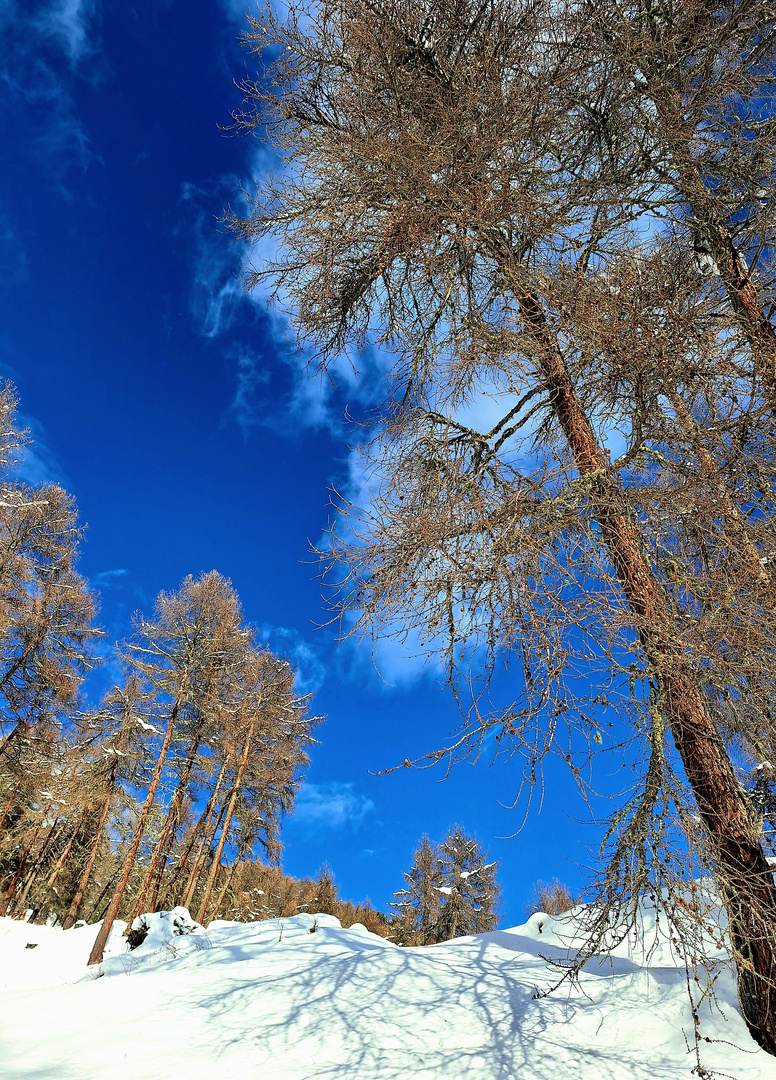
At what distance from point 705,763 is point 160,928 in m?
9.62

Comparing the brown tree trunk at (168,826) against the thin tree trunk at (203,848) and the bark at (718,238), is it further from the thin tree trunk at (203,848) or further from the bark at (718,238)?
the bark at (718,238)

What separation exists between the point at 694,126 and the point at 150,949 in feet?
39.5

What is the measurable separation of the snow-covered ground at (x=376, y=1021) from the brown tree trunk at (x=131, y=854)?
24.0 ft

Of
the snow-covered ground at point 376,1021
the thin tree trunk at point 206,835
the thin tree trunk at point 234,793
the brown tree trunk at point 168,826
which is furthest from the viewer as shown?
the thin tree trunk at point 206,835

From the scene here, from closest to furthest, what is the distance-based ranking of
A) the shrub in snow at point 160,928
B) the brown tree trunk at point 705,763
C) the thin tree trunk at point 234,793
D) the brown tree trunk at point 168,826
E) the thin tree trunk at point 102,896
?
the brown tree trunk at point 705,763 < the shrub in snow at point 160,928 < the brown tree trunk at point 168,826 < the thin tree trunk at point 234,793 < the thin tree trunk at point 102,896

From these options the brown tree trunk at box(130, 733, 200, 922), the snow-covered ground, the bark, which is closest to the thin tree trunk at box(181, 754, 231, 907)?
the brown tree trunk at box(130, 733, 200, 922)

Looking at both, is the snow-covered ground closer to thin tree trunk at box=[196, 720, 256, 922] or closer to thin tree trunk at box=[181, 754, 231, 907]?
thin tree trunk at box=[196, 720, 256, 922]

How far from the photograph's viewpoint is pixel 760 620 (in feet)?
10.2

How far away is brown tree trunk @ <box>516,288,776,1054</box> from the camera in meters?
3.16

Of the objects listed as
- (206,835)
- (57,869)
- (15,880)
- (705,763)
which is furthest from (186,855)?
(705,763)

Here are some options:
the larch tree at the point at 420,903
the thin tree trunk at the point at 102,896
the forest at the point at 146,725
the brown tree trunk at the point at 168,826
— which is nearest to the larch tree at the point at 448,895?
the larch tree at the point at 420,903

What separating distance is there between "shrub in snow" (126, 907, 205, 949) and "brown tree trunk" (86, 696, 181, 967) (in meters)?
3.64

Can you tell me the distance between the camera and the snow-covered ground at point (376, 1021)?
3971 mm

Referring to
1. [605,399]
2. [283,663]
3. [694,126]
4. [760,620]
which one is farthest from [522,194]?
[283,663]
